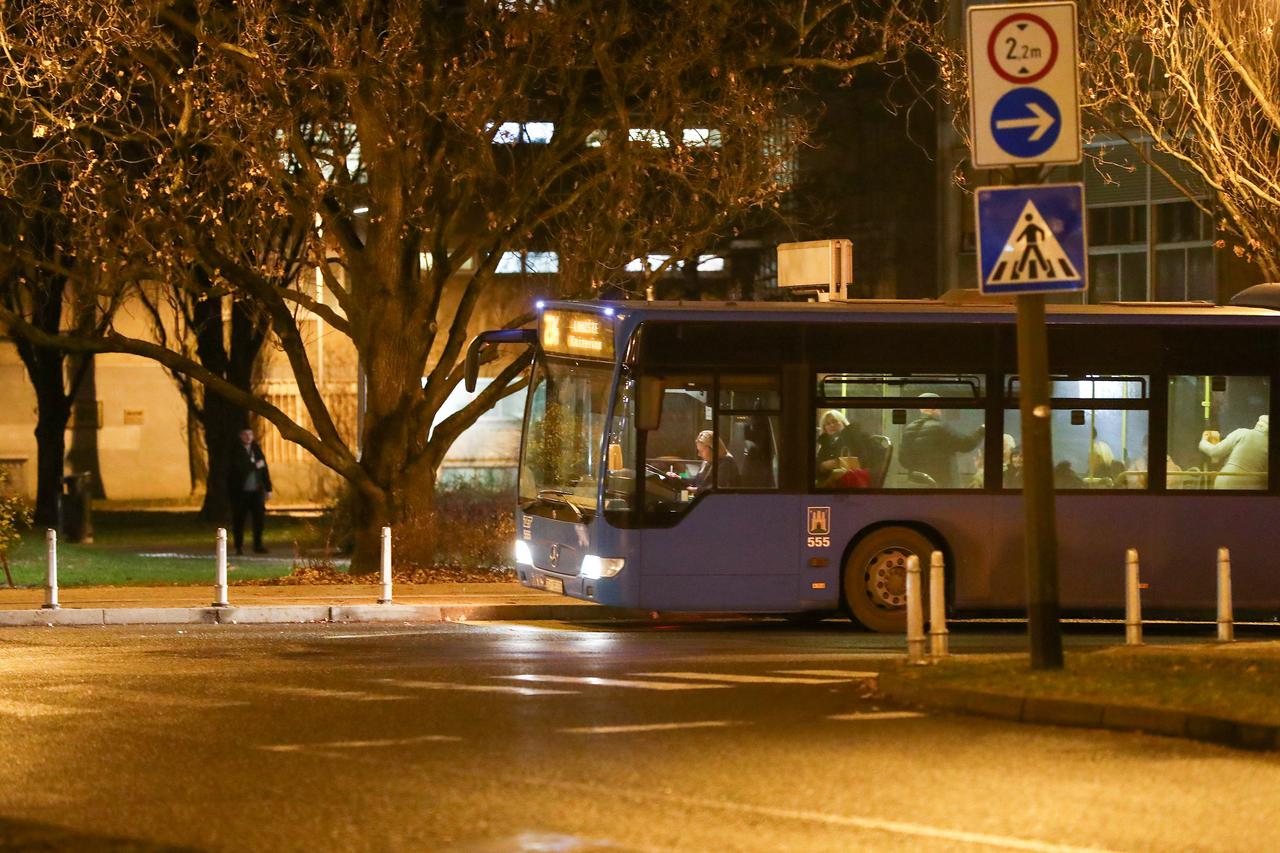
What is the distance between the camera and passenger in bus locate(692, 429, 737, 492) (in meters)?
18.0

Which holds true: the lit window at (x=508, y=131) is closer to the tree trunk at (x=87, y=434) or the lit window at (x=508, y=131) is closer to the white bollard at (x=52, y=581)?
the white bollard at (x=52, y=581)

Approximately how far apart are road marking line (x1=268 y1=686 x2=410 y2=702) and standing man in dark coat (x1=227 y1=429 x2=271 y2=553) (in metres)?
14.9

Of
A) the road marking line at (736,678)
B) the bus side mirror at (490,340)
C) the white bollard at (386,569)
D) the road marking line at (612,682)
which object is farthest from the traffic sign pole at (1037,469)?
the white bollard at (386,569)

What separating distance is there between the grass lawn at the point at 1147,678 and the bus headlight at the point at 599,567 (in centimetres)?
428

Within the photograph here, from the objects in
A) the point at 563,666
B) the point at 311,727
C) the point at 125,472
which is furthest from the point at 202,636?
the point at 125,472

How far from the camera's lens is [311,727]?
11.4 meters

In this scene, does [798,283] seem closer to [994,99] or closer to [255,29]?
[255,29]

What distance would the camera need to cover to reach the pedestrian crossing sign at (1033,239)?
12.8 metres

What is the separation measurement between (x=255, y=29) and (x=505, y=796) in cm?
1343

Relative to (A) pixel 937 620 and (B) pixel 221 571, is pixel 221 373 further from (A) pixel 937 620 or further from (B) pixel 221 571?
(A) pixel 937 620

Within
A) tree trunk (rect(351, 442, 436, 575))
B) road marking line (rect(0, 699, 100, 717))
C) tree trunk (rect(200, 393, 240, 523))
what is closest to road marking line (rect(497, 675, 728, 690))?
road marking line (rect(0, 699, 100, 717))

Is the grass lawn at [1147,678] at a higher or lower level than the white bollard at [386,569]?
lower

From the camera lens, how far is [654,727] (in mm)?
11477

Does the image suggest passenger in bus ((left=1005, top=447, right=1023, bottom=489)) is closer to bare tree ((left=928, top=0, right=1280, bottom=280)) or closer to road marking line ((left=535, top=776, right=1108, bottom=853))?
bare tree ((left=928, top=0, right=1280, bottom=280))
